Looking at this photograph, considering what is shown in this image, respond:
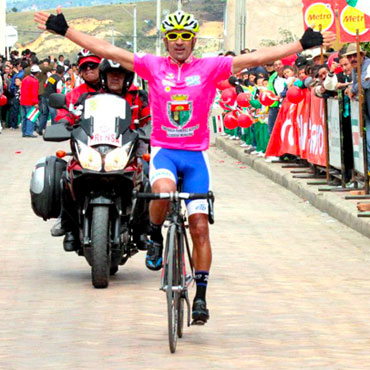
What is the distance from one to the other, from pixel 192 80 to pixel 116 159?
173 centimetres

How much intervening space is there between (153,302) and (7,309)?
1048 millimetres

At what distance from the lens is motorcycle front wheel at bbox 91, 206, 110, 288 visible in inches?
392

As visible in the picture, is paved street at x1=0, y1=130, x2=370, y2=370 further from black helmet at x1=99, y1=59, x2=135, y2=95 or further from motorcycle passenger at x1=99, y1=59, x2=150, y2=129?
black helmet at x1=99, y1=59, x2=135, y2=95

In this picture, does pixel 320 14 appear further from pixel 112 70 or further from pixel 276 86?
pixel 112 70

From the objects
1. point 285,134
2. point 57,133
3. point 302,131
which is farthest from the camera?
point 285,134

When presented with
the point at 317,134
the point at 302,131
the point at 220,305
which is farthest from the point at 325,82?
the point at 220,305

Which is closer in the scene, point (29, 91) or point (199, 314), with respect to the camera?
point (199, 314)

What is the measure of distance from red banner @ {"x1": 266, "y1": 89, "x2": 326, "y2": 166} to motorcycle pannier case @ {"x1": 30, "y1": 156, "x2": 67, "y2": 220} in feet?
29.3

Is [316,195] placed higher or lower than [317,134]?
lower

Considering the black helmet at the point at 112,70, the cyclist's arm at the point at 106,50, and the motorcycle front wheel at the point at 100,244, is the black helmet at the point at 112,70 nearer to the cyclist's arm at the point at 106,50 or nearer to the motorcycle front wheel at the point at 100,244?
the motorcycle front wheel at the point at 100,244

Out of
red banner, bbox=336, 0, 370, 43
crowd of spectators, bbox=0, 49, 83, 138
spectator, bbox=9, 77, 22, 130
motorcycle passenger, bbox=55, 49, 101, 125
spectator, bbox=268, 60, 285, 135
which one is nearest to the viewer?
motorcycle passenger, bbox=55, 49, 101, 125

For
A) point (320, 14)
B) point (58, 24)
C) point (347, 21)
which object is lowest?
point (58, 24)

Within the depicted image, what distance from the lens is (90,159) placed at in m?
10.1

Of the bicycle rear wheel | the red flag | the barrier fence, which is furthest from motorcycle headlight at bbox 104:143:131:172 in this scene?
the red flag
